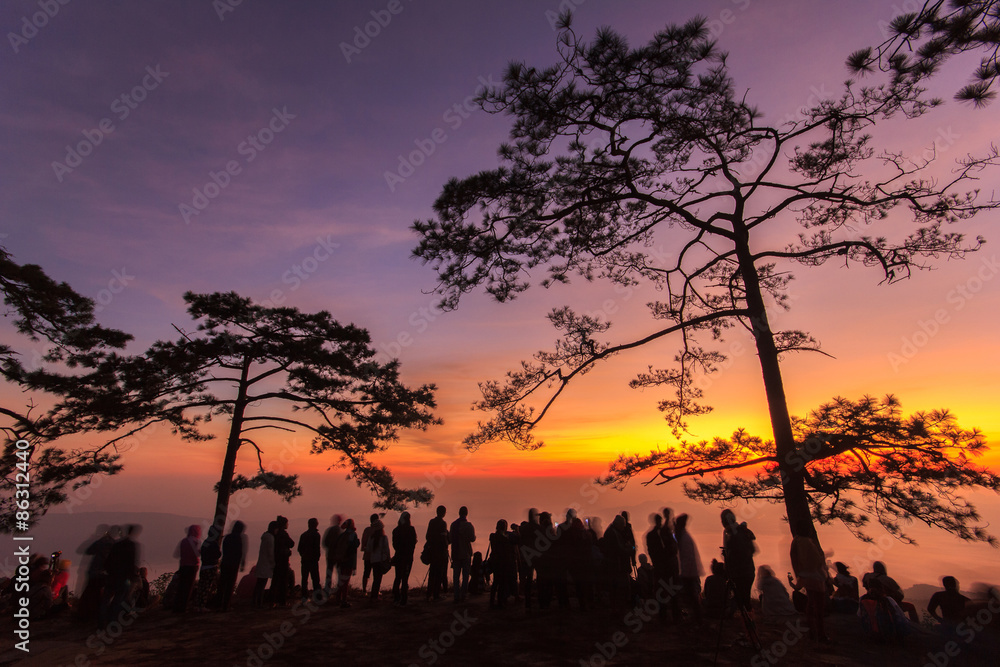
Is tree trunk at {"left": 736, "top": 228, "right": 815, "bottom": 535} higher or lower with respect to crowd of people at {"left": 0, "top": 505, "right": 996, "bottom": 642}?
higher

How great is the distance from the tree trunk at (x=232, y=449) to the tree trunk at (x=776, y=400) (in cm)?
1237

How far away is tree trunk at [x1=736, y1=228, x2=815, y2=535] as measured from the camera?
7.93 metres

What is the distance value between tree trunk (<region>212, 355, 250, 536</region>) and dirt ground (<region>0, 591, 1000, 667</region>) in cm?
394

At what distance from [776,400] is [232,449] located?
1314 cm

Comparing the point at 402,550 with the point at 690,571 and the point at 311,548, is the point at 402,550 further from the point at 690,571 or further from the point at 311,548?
the point at 690,571

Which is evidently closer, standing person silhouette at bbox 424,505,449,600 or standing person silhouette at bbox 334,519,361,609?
standing person silhouette at bbox 424,505,449,600

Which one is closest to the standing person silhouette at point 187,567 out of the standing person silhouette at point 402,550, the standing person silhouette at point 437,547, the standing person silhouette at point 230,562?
the standing person silhouette at point 230,562

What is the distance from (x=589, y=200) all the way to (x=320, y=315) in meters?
8.74

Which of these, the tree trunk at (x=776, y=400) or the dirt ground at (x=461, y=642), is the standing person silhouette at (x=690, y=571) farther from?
the tree trunk at (x=776, y=400)

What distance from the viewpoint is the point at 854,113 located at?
8312mm

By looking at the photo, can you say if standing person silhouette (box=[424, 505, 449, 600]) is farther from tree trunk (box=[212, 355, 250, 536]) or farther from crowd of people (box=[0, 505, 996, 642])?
tree trunk (box=[212, 355, 250, 536])

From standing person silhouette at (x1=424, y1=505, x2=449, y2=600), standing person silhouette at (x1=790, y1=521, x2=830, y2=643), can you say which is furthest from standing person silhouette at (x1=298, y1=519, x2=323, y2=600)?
standing person silhouette at (x1=790, y1=521, x2=830, y2=643)

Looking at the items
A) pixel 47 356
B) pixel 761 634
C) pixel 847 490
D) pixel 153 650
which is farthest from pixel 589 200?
pixel 47 356

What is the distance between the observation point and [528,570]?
8281 millimetres
